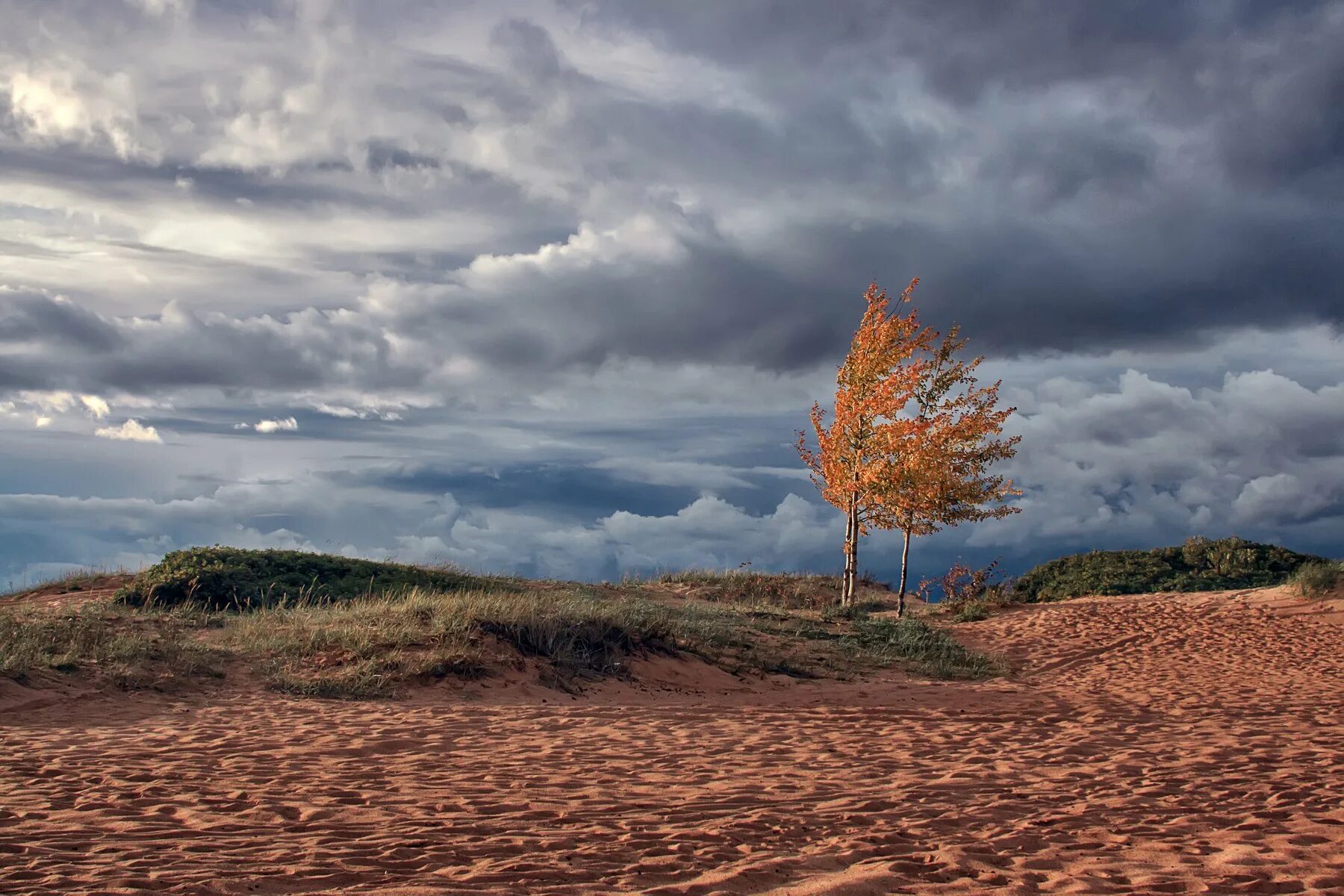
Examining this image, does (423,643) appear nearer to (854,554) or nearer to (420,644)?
(420,644)

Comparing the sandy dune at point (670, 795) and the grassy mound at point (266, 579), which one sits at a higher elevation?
the grassy mound at point (266, 579)

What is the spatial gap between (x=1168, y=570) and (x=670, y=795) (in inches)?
1042

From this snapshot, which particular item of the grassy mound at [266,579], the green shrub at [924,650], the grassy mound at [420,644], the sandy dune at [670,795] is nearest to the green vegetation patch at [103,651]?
the grassy mound at [420,644]

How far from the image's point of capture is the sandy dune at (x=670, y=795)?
19.9ft

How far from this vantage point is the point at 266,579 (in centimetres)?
2441

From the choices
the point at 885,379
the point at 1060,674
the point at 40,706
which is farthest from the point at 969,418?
the point at 40,706

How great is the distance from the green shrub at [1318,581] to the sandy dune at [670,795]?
1055 centimetres

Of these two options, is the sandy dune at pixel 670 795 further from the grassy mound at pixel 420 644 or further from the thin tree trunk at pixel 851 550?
the thin tree trunk at pixel 851 550

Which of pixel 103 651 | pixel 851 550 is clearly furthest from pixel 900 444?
pixel 103 651

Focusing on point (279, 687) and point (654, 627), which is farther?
point (654, 627)

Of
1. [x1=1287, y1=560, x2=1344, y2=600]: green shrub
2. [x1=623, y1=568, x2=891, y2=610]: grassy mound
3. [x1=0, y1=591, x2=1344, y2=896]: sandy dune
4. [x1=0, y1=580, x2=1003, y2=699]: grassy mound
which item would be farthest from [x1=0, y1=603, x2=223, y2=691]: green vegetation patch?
[x1=1287, y1=560, x2=1344, y2=600]: green shrub

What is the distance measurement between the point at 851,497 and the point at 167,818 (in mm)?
21664

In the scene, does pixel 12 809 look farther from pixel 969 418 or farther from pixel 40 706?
pixel 969 418

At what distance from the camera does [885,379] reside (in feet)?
86.3
